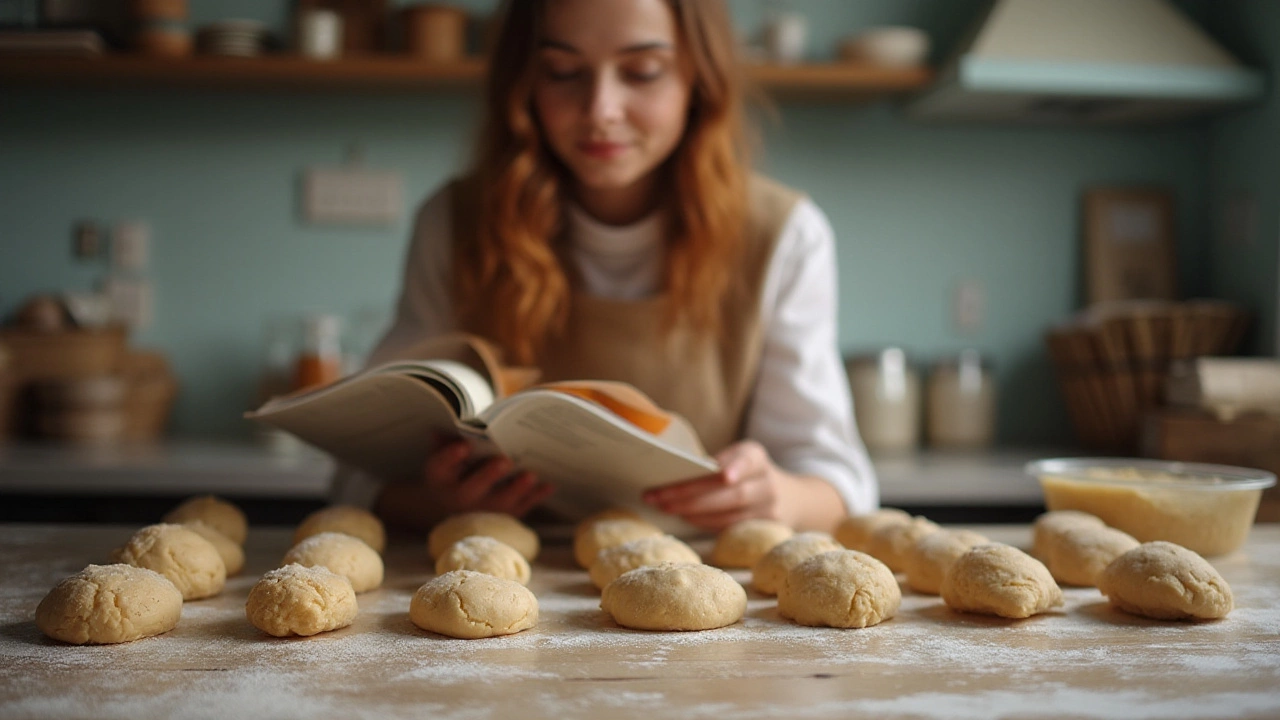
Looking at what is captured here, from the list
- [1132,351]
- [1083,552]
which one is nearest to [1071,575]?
[1083,552]

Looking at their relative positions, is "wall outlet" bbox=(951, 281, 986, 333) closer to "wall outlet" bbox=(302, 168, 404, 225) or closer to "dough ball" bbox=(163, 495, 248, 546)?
"wall outlet" bbox=(302, 168, 404, 225)

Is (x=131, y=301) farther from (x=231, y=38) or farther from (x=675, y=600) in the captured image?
(x=675, y=600)

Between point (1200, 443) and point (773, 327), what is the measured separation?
34.5 inches

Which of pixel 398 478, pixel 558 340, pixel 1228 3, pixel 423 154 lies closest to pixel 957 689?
pixel 398 478

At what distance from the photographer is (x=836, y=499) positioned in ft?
4.94

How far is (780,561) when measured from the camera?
95 cm

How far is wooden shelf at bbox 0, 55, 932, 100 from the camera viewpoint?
2.59m

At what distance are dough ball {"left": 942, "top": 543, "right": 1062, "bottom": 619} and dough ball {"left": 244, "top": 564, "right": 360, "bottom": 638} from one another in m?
0.50

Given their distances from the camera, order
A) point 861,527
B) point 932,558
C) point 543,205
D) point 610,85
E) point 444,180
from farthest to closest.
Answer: point 444,180 < point 543,205 < point 610,85 < point 861,527 < point 932,558

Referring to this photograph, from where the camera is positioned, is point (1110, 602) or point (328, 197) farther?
point (328, 197)

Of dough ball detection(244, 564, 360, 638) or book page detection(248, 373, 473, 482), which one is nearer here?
dough ball detection(244, 564, 360, 638)

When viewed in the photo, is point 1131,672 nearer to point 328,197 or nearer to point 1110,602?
point 1110,602

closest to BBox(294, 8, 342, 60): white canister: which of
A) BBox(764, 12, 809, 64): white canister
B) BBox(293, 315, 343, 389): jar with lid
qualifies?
BBox(293, 315, 343, 389): jar with lid

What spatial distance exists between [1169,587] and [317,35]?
2383 mm
